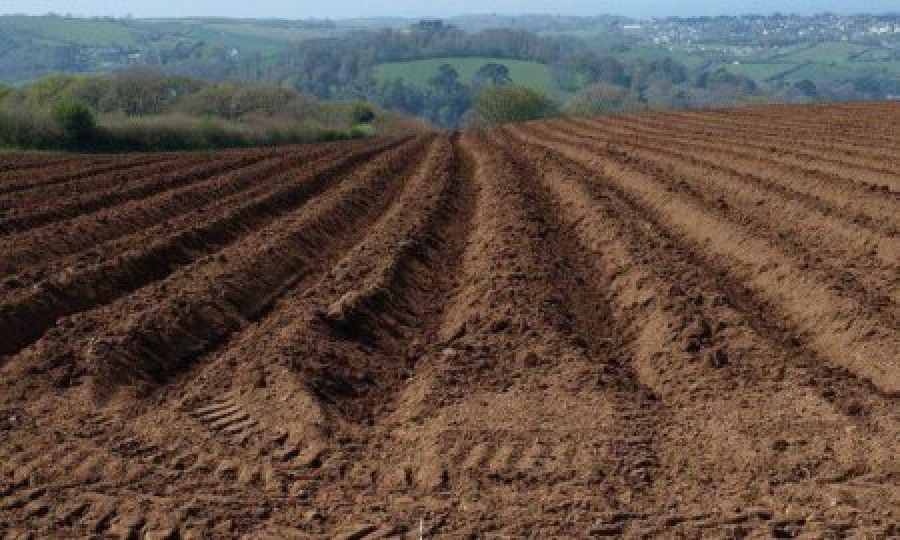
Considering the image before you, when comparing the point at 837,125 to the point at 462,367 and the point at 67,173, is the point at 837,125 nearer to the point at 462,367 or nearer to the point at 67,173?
the point at 67,173

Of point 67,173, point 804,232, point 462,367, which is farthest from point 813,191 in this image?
point 67,173

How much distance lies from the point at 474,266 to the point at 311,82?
143 meters

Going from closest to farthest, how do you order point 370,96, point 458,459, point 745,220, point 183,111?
point 458,459 → point 745,220 → point 183,111 → point 370,96

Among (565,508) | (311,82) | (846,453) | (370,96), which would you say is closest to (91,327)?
(565,508)

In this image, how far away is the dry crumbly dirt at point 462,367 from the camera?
6070 millimetres

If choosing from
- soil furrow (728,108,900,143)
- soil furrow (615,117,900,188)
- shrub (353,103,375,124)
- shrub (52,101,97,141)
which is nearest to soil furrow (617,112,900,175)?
soil furrow (615,117,900,188)

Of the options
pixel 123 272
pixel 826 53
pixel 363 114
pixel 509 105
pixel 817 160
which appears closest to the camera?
pixel 123 272

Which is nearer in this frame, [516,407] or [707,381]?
[516,407]

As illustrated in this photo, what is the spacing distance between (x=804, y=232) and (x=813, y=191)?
329cm

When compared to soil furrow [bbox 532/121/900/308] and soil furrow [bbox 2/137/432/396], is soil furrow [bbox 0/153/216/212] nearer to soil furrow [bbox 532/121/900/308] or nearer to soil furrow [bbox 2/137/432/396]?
soil furrow [bbox 2/137/432/396]

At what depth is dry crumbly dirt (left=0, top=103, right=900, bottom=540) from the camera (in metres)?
6.07

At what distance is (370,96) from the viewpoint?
465 feet

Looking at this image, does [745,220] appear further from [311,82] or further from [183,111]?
[311,82]

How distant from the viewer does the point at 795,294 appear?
1057 centimetres
